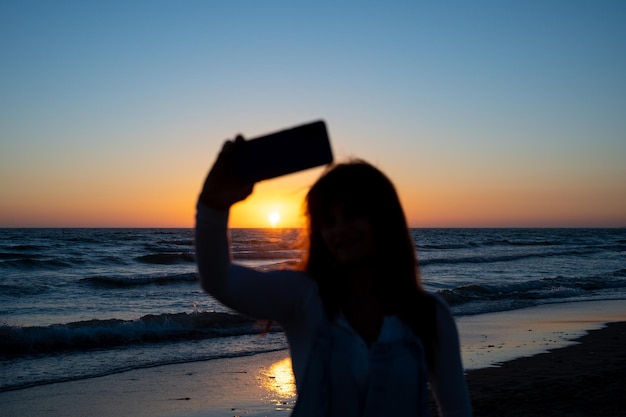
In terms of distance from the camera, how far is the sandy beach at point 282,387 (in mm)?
6836

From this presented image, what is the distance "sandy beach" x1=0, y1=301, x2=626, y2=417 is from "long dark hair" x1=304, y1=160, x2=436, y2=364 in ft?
16.6

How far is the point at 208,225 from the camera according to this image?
1.53 meters

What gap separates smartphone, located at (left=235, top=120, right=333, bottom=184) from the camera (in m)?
1.50

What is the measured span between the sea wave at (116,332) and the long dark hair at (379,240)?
9.17 meters

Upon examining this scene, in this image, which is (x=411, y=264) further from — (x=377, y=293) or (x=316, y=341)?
(x=316, y=341)

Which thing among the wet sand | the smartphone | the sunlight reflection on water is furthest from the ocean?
the wet sand

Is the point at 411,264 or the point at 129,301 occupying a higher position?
the point at 411,264

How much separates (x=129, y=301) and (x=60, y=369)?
8010 mm

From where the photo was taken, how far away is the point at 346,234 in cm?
180

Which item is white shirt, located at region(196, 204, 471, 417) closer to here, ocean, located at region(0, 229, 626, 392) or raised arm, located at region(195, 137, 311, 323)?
raised arm, located at region(195, 137, 311, 323)

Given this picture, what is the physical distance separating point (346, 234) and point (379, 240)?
112 millimetres

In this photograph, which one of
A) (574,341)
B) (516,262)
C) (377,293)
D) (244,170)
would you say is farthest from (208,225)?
(516,262)

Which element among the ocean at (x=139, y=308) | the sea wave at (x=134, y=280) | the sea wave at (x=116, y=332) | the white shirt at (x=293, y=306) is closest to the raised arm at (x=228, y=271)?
the white shirt at (x=293, y=306)

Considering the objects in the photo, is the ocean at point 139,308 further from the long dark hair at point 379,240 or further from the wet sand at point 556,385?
the wet sand at point 556,385
